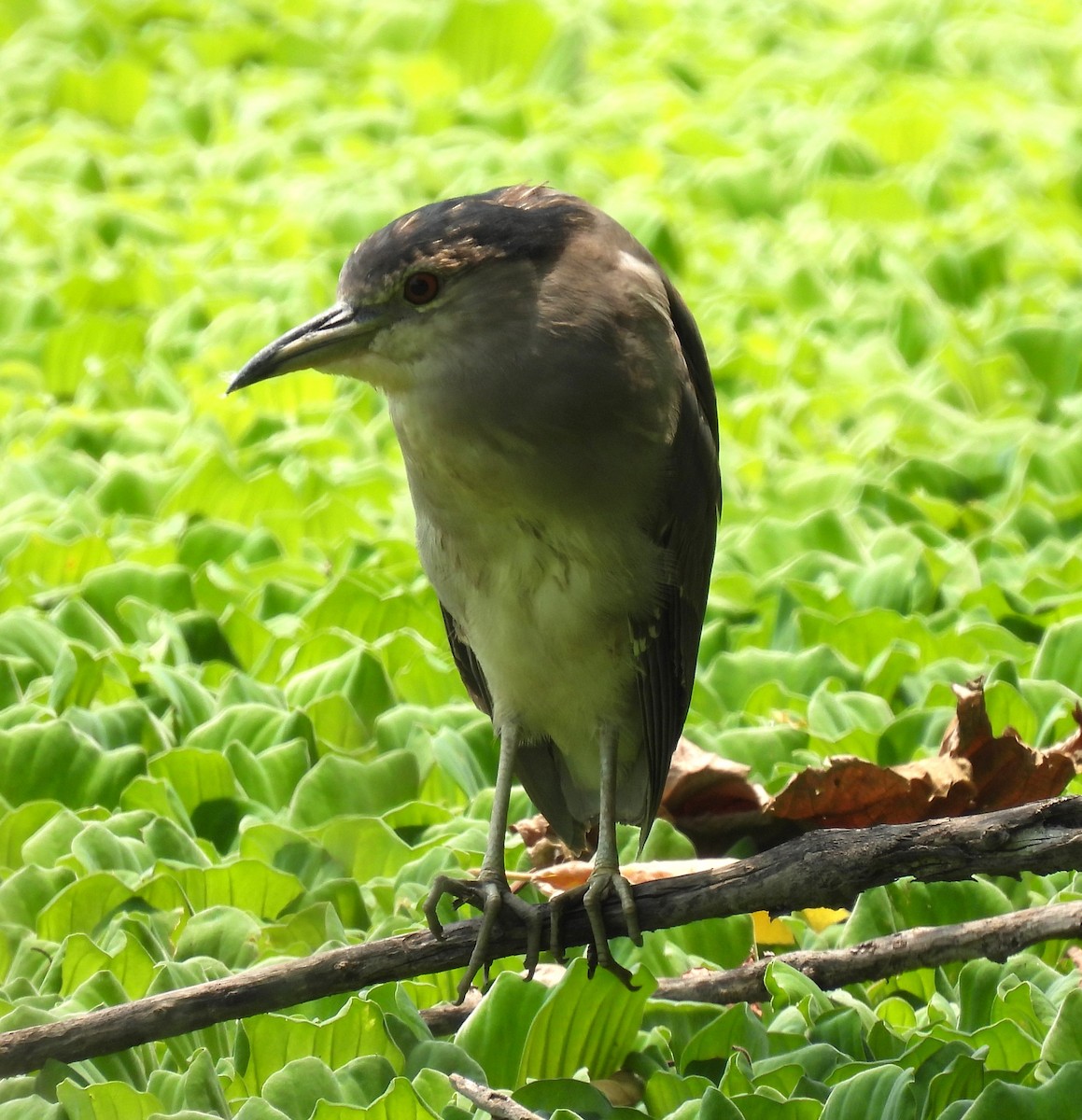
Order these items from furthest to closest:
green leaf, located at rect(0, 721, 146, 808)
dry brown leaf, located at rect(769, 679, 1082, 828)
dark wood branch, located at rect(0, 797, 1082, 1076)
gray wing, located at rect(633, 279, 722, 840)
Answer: green leaf, located at rect(0, 721, 146, 808), dry brown leaf, located at rect(769, 679, 1082, 828), gray wing, located at rect(633, 279, 722, 840), dark wood branch, located at rect(0, 797, 1082, 1076)

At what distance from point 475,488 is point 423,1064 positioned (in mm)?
898

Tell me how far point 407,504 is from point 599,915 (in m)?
2.16

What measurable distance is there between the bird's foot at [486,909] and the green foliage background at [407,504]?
0.06m

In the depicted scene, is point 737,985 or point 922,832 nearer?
point 922,832

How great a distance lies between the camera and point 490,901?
2.91 metres

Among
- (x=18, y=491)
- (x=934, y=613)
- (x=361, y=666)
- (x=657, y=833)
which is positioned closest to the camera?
(x=657, y=833)

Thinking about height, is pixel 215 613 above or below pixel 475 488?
below

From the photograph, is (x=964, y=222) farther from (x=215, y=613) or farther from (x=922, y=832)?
Answer: (x=922, y=832)

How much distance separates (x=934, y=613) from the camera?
4.36 metres

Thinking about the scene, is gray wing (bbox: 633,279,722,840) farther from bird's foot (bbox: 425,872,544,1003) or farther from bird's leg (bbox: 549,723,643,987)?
bird's foot (bbox: 425,872,544,1003)

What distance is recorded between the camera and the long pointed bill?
2844 mm

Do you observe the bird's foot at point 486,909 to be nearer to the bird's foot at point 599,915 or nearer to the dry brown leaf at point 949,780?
Answer: the bird's foot at point 599,915

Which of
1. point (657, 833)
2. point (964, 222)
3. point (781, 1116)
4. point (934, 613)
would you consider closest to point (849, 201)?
point (964, 222)

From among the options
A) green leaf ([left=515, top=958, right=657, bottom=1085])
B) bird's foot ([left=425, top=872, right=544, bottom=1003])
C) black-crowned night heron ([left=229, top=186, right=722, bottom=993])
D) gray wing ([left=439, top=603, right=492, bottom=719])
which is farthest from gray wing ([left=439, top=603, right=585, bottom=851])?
green leaf ([left=515, top=958, right=657, bottom=1085])
